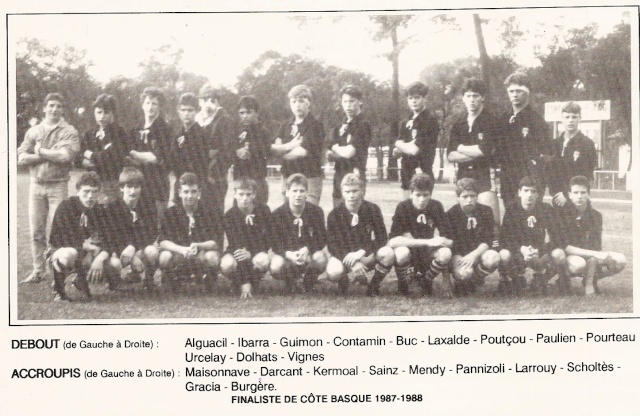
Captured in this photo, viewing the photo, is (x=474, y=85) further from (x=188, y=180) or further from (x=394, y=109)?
(x=188, y=180)

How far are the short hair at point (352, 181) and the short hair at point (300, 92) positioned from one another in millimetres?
330

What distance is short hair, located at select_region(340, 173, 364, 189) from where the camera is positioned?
3656 mm

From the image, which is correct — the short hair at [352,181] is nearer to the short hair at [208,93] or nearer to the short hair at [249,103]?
the short hair at [249,103]

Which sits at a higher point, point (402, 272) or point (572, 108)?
point (572, 108)

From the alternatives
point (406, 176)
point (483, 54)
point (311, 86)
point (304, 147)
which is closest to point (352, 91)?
point (311, 86)

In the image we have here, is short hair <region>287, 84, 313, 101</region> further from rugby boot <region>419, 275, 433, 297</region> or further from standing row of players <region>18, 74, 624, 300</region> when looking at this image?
rugby boot <region>419, 275, 433, 297</region>

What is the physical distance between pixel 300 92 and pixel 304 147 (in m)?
0.21

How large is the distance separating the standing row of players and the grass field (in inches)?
4.1

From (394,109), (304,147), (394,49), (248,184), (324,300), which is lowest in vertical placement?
(324,300)

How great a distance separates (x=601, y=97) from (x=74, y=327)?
7.08ft

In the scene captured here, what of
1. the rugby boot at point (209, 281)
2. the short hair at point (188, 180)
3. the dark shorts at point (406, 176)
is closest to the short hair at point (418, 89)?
the dark shorts at point (406, 176)

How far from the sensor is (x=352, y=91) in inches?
143

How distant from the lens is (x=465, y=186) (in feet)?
12.0

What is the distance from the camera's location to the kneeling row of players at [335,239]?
3637 millimetres
